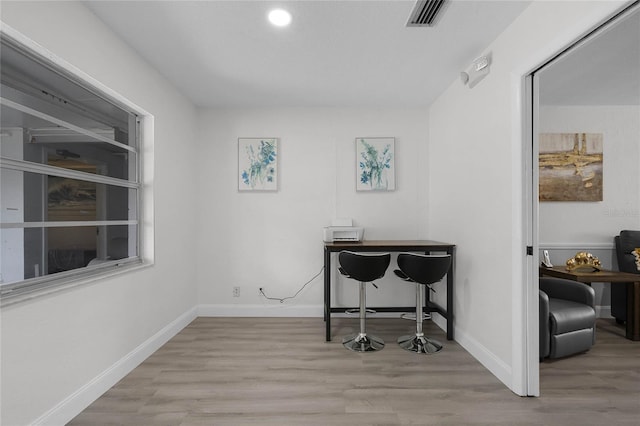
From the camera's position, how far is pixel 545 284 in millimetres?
3062

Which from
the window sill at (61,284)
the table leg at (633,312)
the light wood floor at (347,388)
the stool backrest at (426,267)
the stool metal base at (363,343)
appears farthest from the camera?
the table leg at (633,312)

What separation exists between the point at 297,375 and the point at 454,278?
183 centimetres

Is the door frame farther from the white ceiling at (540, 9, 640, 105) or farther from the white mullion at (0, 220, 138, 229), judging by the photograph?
the white mullion at (0, 220, 138, 229)

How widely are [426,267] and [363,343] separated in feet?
3.09

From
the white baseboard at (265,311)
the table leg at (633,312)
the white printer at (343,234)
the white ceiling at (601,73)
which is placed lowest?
the white baseboard at (265,311)

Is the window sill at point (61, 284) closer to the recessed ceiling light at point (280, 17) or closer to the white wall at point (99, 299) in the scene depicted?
the white wall at point (99, 299)

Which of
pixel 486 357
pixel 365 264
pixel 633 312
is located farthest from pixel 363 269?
pixel 633 312

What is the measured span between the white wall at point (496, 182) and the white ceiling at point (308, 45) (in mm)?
276

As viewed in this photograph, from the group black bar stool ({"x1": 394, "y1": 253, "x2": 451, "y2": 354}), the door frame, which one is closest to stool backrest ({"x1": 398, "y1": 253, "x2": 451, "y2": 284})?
black bar stool ({"x1": 394, "y1": 253, "x2": 451, "y2": 354})

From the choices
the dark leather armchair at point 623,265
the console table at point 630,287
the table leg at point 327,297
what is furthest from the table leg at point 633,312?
the table leg at point 327,297

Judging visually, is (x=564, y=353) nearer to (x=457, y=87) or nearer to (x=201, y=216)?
(x=457, y=87)

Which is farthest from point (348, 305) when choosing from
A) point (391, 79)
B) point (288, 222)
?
point (391, 79)

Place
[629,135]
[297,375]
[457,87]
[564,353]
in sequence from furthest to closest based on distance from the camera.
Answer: [629,135], [457,87], [564,353], [297,375]

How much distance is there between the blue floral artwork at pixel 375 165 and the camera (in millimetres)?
3840
